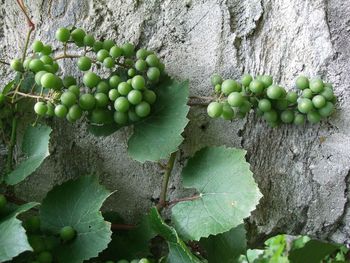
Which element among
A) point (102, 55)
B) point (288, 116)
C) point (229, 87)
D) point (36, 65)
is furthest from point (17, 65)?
point (288, 116)

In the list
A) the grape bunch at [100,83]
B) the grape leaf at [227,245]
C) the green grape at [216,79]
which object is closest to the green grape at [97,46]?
the grape bunch at [100,83]

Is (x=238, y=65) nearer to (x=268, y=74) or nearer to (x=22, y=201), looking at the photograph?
(x=268, y=74)

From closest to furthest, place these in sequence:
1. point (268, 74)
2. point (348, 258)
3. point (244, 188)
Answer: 1. point (244, 188)
2. point (268, 74)
3. point (348, 258)

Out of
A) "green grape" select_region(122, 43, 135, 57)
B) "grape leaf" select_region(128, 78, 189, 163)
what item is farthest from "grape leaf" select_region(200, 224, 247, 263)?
"green grape" select_region(122, 43, 135, 57)

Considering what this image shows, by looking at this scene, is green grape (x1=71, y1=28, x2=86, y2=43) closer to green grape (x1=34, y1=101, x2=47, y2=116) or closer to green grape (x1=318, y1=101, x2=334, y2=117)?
green grape (x1=34, y1=101, x2=47, y2=116)

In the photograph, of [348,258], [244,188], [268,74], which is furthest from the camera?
[348,258]

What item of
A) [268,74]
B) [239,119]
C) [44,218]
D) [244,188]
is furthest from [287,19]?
[44,218]
